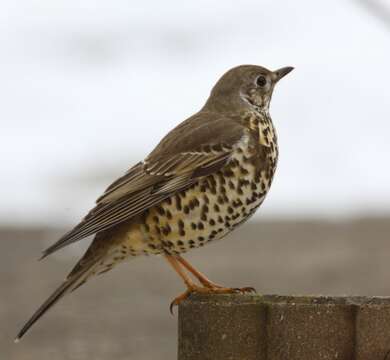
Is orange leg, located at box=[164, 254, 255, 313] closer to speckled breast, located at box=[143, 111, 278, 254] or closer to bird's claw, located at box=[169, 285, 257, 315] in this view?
bird's claw, located at box=[169, 285, 257, 315]

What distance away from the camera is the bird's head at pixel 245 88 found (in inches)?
319

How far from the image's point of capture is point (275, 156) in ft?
24.8

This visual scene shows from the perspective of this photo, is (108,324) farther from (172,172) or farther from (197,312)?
(197,312)

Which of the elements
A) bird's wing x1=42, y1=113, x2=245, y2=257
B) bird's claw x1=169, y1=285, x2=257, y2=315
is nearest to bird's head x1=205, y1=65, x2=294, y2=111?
bird's wing x1=42, y1=113, x2=245, y2=257

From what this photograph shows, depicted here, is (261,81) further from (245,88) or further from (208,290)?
(208,290)

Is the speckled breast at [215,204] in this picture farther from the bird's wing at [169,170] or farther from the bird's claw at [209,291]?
the bird's claw at [209,291]

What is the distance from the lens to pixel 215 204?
724cm

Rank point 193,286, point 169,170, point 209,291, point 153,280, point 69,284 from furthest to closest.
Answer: point 153,280, point 169,170, point 69,284, point 193,286, point 209,291

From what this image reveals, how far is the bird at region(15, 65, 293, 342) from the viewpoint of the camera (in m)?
7.27

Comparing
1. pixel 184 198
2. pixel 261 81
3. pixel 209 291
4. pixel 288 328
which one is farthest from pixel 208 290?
pixel 261 81

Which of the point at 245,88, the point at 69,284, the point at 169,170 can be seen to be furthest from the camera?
the point at 245,88

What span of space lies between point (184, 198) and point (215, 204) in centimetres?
23

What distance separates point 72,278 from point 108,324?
45.7 inches

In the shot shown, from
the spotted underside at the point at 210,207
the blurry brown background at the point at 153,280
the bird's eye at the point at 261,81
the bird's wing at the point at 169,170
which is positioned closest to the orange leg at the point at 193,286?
the spotted underside at the point at 210,207
